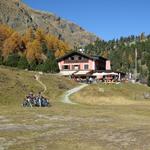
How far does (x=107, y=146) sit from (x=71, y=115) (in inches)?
749

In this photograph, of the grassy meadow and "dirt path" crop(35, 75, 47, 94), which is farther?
"dirt path" crop(35, 75, 47, 94)

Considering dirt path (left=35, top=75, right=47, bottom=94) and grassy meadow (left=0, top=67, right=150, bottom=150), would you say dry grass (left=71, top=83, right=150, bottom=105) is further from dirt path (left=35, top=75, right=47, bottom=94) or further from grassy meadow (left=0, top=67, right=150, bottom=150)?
grassy meadow (left=0, top=67, right=150, bottom=150)

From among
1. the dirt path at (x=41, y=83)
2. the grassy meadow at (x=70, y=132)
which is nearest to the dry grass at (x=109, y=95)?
the dirt path at (x=41, y=83)

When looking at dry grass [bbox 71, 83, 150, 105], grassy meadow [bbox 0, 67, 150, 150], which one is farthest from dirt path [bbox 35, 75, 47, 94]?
grassy meadow [bbox 0, 67, 150, 150]

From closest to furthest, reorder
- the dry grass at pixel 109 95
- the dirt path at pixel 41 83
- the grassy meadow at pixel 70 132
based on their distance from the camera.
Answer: the grassy meadow at pixel 70 132 → the dry grass at pixel 109 95 → the dirt path at pixel 41 83

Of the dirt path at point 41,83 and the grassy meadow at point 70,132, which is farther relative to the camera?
the dirt path at point 41,83

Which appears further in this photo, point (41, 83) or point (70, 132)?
point (41, 83)

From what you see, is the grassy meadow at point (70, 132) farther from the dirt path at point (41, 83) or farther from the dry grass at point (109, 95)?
the dirt path at point (41, 83)

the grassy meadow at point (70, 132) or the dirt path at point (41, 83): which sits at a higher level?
the dirt path at point (41, 83)

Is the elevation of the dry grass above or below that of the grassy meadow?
above

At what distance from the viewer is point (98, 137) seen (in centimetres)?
3144

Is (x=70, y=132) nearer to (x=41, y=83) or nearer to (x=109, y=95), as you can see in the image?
(x=109, y=95)

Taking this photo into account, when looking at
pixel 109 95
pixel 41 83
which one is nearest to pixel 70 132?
pixel 109 95

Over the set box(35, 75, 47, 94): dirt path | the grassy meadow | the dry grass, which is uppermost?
box(35, 75, 47, 94): dirt path
